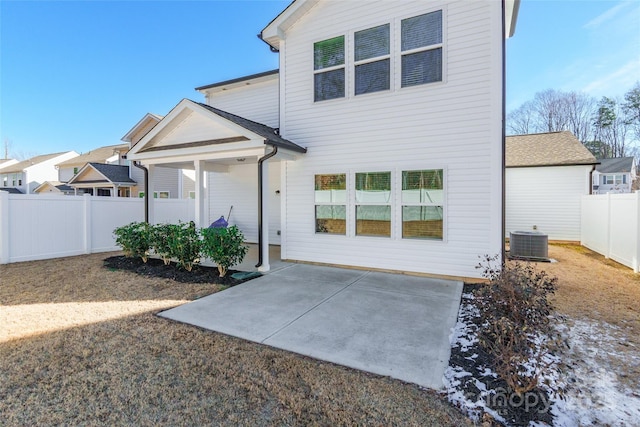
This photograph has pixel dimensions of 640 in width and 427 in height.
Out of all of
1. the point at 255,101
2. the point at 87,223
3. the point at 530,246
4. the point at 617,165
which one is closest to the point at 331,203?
the point at 255,101

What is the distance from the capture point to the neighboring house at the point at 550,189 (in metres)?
11.9

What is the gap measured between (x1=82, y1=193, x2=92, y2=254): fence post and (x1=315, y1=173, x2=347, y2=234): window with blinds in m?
7.02

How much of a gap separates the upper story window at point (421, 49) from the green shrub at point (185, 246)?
5.83 m

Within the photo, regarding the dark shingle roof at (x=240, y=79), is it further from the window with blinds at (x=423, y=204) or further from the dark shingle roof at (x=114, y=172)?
the dark shingle roof at (x=114, y=172)

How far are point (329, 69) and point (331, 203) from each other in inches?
131

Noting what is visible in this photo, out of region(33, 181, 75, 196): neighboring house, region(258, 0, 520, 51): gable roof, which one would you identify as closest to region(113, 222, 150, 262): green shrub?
region(258, 0, 520, 51): gable roof

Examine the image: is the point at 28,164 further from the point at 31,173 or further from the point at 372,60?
the point at 372,60

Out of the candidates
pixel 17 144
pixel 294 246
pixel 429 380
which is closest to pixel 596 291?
pixel 429 380

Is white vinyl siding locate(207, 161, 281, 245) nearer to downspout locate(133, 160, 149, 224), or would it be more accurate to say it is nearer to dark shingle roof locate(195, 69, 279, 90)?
downspout locate(133, 160, 149, 224)

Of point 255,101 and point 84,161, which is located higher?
point 84,161

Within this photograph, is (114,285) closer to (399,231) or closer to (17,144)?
(399,231)

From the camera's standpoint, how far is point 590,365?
9.87ft

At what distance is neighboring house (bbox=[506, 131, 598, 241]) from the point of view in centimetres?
1189

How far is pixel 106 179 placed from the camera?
65.9 feet
